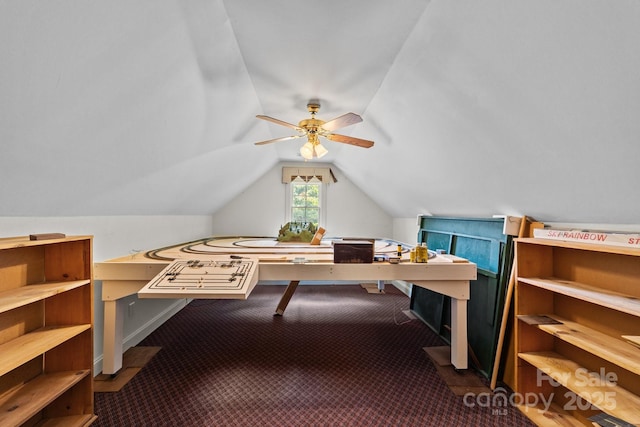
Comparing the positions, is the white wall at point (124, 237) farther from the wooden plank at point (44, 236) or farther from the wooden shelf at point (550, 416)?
the wooden shelf at point (550, 416)

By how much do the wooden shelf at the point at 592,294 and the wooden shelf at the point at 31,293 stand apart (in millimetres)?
2757

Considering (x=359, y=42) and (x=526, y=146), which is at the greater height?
(x=359, y=42)

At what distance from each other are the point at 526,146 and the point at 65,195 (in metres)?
2.76

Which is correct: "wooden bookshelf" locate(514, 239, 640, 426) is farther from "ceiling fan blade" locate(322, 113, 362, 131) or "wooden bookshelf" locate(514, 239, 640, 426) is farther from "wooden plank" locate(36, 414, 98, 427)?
"wooden plank" locate(36, 414, 98, 427)

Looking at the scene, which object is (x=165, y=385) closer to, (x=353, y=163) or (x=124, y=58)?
(x=124, y=58)

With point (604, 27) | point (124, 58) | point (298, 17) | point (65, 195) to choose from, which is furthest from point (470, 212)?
point (65, 195)

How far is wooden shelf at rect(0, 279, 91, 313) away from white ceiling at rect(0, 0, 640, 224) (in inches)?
17.1

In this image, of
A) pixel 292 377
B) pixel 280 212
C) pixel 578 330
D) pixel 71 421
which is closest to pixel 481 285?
pixel 578 330

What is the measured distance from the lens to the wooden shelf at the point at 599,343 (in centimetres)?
131

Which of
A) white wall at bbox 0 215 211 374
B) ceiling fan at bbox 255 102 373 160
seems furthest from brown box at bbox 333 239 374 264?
white wall at bbox 0 215 211 374

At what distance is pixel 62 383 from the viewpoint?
163 cm

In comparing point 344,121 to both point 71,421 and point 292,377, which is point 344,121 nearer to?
point 292,377

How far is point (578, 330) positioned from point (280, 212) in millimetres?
4266

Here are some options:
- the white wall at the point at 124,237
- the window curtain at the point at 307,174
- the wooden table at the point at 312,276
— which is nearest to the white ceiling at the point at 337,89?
the white wall at the point at 124,237
